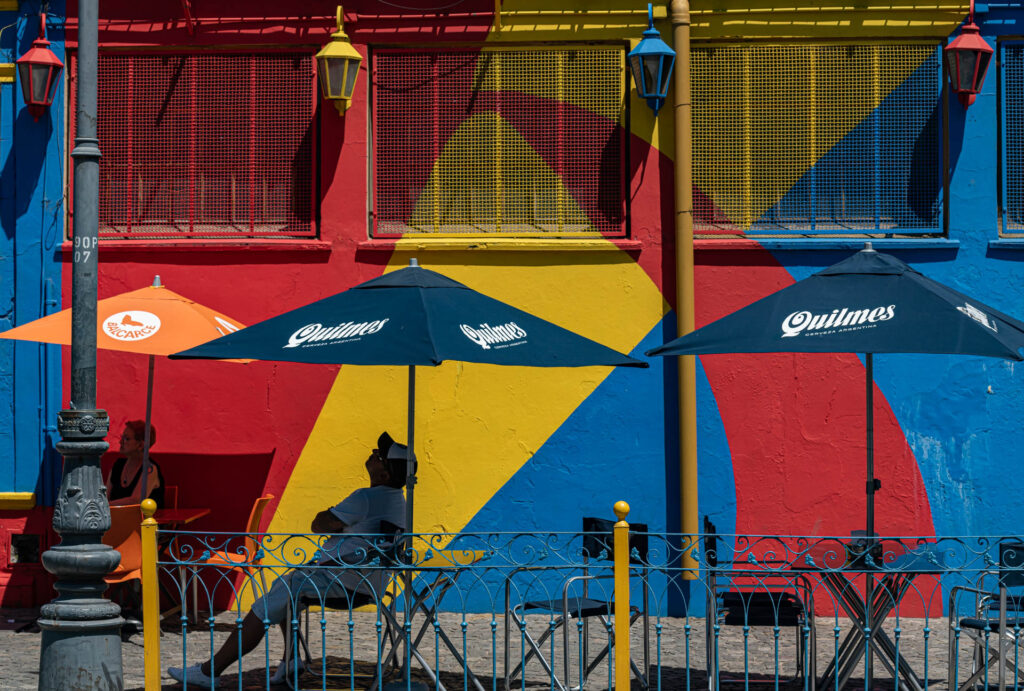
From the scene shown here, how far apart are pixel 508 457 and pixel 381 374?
1.20 meters

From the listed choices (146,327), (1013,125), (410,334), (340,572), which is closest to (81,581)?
(340,572)

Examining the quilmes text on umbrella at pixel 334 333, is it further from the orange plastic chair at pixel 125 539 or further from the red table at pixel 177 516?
the red table at pixel 177 516

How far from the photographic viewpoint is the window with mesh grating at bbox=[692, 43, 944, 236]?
1040 cm

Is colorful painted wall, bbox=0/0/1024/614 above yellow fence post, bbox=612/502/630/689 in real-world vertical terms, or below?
above

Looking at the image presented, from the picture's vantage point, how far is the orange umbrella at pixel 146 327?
8797mm

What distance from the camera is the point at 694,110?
10.5 m

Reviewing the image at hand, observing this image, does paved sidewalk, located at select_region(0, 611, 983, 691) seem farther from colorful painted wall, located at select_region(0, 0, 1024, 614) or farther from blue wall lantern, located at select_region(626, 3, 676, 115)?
blue wall lantern, located at select_region(626, 3, 676, 115)

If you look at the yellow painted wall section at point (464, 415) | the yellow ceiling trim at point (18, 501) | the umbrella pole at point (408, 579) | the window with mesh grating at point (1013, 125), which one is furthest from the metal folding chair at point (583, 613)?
the window with mesh grating at point (1013, 125)

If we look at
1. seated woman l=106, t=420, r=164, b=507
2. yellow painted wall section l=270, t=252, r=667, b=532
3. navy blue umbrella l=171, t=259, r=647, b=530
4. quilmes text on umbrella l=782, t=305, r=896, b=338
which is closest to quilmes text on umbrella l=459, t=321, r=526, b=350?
navy blue umbrella l=171, t=259, r=647, b=530

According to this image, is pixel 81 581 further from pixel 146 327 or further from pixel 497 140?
pixel 497 140

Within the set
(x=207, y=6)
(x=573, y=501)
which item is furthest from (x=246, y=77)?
(x=573, y=501)

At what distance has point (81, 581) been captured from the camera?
699cm

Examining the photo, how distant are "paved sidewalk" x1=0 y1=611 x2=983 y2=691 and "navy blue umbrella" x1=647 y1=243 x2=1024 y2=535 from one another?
1477mm

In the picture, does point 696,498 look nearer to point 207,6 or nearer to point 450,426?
point 450,426
